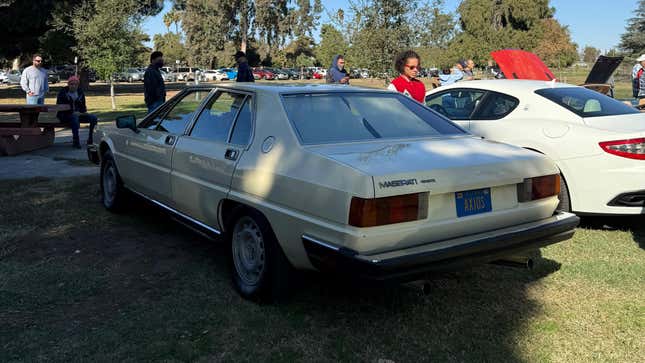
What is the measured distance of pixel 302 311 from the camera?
3.86m

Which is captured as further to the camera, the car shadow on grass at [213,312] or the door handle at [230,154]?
the door handle at [230,154]

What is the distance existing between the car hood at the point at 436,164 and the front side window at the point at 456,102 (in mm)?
2805

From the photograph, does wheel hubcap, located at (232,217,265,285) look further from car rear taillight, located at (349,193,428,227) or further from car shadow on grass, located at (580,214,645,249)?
car shadow on grass, located at (580,214,645,249)

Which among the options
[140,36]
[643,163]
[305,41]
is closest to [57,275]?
[643,163]

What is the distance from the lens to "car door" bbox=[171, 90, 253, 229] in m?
4.08

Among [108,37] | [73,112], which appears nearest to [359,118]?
[73,112]

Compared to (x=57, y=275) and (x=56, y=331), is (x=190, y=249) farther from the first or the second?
(x=56, y=331)

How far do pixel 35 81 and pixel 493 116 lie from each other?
1011 centimetres

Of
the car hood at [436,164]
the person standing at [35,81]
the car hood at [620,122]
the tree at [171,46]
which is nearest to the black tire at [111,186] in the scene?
the car hood at [436,164]

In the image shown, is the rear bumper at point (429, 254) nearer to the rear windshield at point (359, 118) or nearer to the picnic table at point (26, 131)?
the rear windshield at point (359, 118)

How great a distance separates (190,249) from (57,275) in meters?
1.14

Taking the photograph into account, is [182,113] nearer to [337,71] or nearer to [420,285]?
[420,285]

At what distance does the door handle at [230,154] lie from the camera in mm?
4000

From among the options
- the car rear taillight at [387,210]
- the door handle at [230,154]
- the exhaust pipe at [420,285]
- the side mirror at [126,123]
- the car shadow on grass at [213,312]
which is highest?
the side mirror at [126,123]
